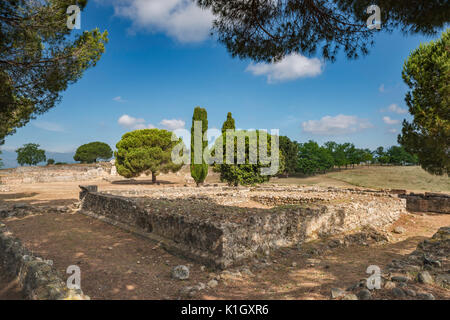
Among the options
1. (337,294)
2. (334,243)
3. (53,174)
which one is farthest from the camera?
(53,174)

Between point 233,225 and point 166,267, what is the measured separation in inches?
70.7

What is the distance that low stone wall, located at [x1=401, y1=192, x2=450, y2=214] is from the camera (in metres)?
14.4

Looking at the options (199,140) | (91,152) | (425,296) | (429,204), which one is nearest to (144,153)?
(199,140)

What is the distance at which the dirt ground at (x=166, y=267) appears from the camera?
418 centimetres

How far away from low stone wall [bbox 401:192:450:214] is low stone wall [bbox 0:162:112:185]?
1433 inches

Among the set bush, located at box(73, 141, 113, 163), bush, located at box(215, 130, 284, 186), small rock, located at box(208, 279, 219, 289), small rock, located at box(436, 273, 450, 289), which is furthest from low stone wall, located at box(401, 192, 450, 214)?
bush, located at box(73, 141, 113, 163)

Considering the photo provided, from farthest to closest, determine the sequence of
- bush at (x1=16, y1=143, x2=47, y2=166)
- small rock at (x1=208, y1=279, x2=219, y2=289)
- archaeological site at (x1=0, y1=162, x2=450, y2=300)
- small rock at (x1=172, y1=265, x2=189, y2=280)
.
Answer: bush at (x1=16, y1=143, x2=47, y2=166) < small rock at (x1=172, y1=265, x2=189, y2=280) < small rock at (x1=208, y1=279, x2=219, y2=289) < archaeological site at (x1=0, y1=162, x2=450, y2=300)

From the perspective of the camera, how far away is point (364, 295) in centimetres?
312

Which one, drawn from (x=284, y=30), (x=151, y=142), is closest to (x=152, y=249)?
(x=284, y=30)

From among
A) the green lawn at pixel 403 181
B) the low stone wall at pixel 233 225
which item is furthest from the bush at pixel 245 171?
the green lawn at pixel 403 181

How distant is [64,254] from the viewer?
20.5 ft

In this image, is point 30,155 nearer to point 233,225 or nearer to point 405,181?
point 233,225

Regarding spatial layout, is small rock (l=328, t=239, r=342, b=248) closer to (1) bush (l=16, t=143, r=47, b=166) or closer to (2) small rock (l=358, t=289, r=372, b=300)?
(2) small rock (l=358, t=289, r=372, b=300)

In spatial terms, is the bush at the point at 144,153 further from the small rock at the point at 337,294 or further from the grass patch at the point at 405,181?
the small rock at the point at 337,294
